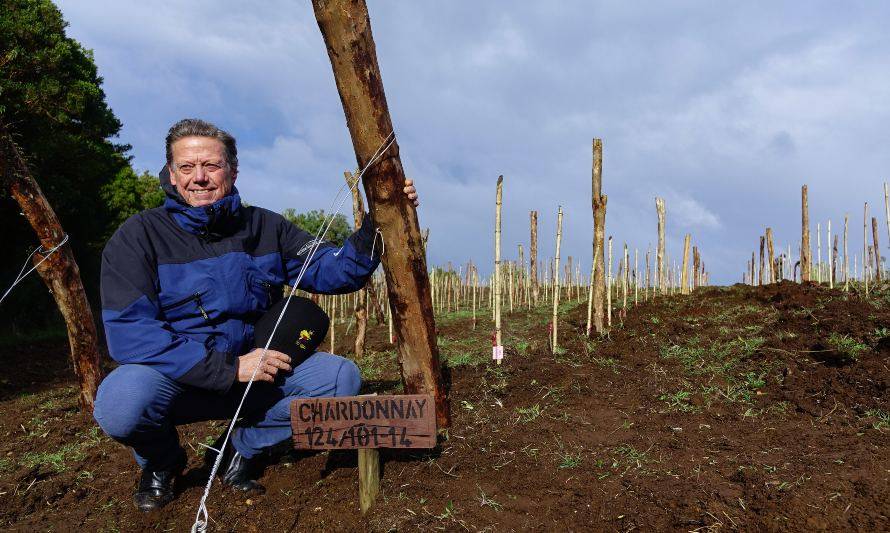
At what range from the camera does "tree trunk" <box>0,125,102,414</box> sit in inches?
191

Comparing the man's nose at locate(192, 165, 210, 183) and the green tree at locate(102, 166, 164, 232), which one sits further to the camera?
the green tree at locate(102, 166, 164, 232)

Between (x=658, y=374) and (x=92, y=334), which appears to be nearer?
(x=658, y=374)

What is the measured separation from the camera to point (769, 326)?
566cm

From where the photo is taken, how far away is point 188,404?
8.50 feet

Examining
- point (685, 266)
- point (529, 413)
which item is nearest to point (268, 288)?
point (529, 413)

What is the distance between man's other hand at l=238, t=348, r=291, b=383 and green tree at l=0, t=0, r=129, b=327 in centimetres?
798

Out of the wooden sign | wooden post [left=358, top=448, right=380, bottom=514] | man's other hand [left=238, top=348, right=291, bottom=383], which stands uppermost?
man's other hand [left=238, top=348, right=291, bottom=383]

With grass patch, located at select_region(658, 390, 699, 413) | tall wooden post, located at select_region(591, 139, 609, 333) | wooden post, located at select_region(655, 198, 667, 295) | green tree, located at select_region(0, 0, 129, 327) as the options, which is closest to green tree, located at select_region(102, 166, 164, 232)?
green tree, located at select_region(0, 0, 129, 327)

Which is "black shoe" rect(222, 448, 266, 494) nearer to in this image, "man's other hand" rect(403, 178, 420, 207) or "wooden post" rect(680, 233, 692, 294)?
"man's other hand" rect(403, 178, 420, 207)

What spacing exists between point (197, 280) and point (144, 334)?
0.29 m

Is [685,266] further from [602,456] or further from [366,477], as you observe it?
[366,477]

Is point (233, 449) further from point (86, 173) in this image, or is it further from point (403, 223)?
point (86, 173)

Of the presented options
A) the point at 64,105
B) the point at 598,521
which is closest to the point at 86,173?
the point at 64,105

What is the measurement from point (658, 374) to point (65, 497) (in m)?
3.84
